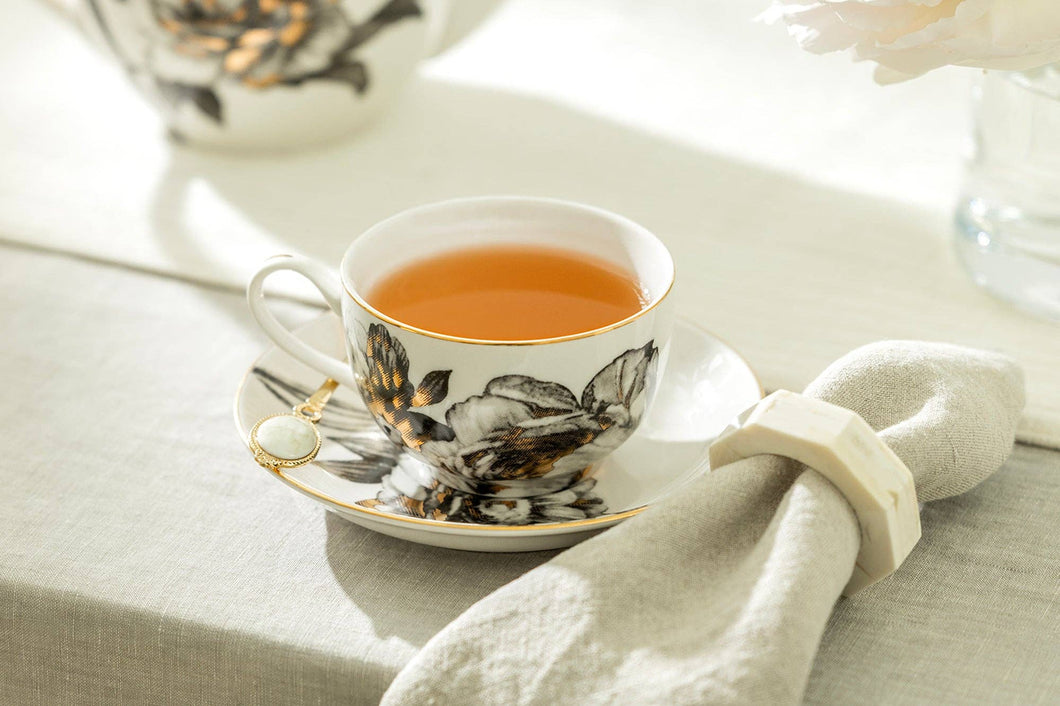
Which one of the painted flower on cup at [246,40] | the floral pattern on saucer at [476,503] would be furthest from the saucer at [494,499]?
the painted flower on cup at [246,40]

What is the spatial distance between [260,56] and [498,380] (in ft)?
1.51

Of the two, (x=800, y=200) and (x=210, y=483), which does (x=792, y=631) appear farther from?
(x=800, y=200)

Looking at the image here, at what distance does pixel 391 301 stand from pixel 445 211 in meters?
0.06

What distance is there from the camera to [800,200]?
0.84m

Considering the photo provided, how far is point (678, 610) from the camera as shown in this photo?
16.0 inches

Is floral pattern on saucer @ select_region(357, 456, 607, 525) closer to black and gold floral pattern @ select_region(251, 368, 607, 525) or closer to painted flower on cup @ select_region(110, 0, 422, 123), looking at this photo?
black and gold floral pattern @ select_region(251, 368, 607, 525)

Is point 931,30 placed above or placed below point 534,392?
above

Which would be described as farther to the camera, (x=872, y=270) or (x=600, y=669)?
(x=872, y=270)

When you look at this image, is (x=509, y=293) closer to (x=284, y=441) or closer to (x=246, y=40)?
(x=284, y=441)

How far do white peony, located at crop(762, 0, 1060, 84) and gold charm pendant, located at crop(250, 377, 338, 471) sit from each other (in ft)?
0.89

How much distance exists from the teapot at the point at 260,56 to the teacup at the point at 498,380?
13.5 inches

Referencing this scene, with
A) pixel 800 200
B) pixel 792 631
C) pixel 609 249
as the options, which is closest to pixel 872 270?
pixel 800 200

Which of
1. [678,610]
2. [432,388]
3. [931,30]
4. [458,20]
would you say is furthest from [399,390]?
[458,20]

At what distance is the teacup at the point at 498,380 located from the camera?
1.51 feet
